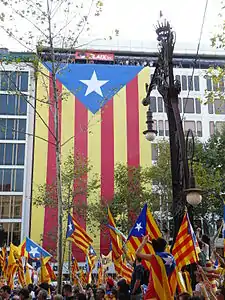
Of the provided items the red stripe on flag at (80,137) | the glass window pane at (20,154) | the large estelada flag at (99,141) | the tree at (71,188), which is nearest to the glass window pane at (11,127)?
the glass window pane at (20,154)

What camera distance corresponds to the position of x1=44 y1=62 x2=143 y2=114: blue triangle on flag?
2278cm

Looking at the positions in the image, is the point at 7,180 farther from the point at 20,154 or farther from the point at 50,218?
the point at 50,218

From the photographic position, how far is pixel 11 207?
141ft

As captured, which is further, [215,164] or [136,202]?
[136,202]

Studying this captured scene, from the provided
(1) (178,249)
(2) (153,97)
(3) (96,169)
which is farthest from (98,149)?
(1) (178,249)

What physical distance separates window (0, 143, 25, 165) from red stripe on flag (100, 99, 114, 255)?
8.40 m

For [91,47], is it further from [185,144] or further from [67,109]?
[185,144]

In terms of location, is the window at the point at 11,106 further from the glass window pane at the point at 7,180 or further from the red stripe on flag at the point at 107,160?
the red stripe on flag at the point at 107,160

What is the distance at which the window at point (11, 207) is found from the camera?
4288 centimetres

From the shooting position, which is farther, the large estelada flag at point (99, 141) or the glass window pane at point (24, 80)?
the glass window pane at point (24, 80)

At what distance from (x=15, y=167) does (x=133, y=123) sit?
12.8 metres

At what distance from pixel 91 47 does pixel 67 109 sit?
11.9 meters

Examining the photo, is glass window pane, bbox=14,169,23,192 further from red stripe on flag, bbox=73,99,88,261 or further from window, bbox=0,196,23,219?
red stripe on flag, bbox=73,99,88,261

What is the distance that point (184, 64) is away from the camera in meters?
52.4
